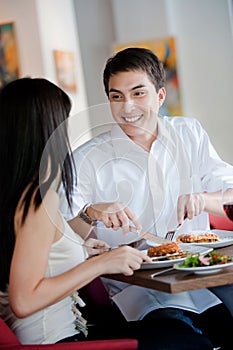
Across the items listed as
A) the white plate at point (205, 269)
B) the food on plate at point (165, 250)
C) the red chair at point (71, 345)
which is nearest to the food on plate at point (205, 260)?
the white plate at point (205, 269)

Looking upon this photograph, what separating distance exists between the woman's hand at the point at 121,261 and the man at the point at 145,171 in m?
0.29

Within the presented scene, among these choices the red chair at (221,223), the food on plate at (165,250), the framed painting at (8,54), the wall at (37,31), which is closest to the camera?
the food on plate at (165,250)

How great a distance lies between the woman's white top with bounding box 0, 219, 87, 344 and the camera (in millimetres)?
1592

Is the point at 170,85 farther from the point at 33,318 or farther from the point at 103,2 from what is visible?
the point at 33,318

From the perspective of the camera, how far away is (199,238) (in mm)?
1910

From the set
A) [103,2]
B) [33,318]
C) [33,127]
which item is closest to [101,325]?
[33,318]

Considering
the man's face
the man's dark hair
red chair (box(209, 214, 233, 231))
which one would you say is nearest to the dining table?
the man's face

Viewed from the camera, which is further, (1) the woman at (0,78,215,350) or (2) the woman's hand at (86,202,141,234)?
(2) the woman's hand at (86,202,141,234)

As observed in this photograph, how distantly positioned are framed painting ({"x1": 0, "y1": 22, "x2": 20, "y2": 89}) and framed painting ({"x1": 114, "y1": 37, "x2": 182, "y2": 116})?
49.5 inches

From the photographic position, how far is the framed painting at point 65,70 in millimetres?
5789

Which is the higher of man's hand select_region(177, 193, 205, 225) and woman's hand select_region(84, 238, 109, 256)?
man's hand select_region(177, 193, 205, 225)

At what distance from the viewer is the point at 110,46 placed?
6.49 meters

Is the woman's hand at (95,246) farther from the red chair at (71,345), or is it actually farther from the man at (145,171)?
the red chair at (71,345)

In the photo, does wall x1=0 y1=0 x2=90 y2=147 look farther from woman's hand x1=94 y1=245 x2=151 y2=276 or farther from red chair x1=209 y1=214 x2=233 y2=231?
woman's hand x1=94 y1=245 x2=151 y2=276
